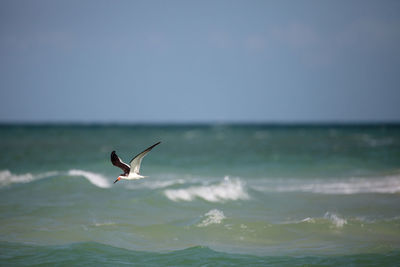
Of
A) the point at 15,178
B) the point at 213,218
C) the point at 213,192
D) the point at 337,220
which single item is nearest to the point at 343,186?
the point at 213,192

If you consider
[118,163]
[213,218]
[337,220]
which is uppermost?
[118,163]

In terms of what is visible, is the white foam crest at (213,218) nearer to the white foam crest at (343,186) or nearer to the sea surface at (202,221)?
the sea surface at (202,221)

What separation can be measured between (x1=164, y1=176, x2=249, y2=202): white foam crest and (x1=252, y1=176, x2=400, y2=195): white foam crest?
5.48 feet

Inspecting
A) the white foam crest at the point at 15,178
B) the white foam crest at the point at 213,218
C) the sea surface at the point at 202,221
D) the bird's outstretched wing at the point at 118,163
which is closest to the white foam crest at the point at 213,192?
the sea surface at the point at 202,221

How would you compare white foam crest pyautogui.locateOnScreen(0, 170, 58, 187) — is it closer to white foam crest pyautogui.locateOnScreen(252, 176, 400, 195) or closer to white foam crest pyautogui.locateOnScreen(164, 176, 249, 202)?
white foam crest pyautogui.locateOnScreen(164, 176, 249, 202)

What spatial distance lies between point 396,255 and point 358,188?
8267 mm

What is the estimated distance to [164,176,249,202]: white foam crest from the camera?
15320mm

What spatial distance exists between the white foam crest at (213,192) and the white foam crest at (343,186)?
167cm

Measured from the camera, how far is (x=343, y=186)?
18.0 m

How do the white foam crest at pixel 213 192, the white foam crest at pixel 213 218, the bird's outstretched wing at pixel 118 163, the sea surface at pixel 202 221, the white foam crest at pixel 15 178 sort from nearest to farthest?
the sea surface at pixel 202 221, the bird's outstretched wing at pixel 118 163, the white foam crest at pixel 213 218, the white foam crest at pixel 213 192, the white foam crest at pixel 15 178

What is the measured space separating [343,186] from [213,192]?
525 cm

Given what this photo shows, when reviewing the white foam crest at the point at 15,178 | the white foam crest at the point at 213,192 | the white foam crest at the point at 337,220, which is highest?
the white foam crest at the point at 15,178

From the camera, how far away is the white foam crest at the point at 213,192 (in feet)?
50.3

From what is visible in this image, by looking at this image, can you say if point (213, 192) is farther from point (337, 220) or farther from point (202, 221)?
point (337, 220)
